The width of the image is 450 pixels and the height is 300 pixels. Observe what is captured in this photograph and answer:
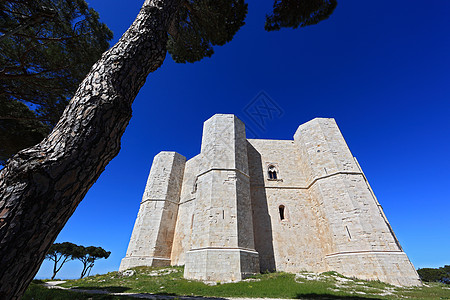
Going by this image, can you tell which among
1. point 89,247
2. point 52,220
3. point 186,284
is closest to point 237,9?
point 52,220

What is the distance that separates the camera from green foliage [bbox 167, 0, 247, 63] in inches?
260

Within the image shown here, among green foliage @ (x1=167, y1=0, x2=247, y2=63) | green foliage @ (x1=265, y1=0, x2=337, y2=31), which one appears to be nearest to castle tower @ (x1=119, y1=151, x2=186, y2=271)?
green foliage @ (x1=167, y1=0, x2=247, y2=63)

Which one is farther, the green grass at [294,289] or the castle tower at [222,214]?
the castle tower at [222,214]

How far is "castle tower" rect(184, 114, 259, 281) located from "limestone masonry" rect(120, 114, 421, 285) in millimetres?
48

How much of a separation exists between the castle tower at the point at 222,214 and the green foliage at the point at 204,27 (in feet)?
21.4

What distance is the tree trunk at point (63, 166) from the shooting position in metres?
1.19

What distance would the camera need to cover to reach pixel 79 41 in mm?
A: 6246

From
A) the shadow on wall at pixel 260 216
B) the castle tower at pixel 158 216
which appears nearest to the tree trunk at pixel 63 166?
the shadow on wall at pixel 260 216

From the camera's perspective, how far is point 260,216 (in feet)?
41.8

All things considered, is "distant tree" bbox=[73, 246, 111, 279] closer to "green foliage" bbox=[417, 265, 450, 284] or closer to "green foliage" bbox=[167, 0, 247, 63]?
"green foliage" bbox=[167, 0, 247, 63]

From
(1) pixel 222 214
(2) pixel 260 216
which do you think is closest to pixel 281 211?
(2) pixel 260 216

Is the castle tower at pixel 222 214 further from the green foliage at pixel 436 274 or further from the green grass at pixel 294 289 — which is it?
the green foliage at pixel 436 274

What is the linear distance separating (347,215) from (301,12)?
1006 centimetres

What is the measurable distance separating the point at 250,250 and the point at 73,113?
1045 cm
